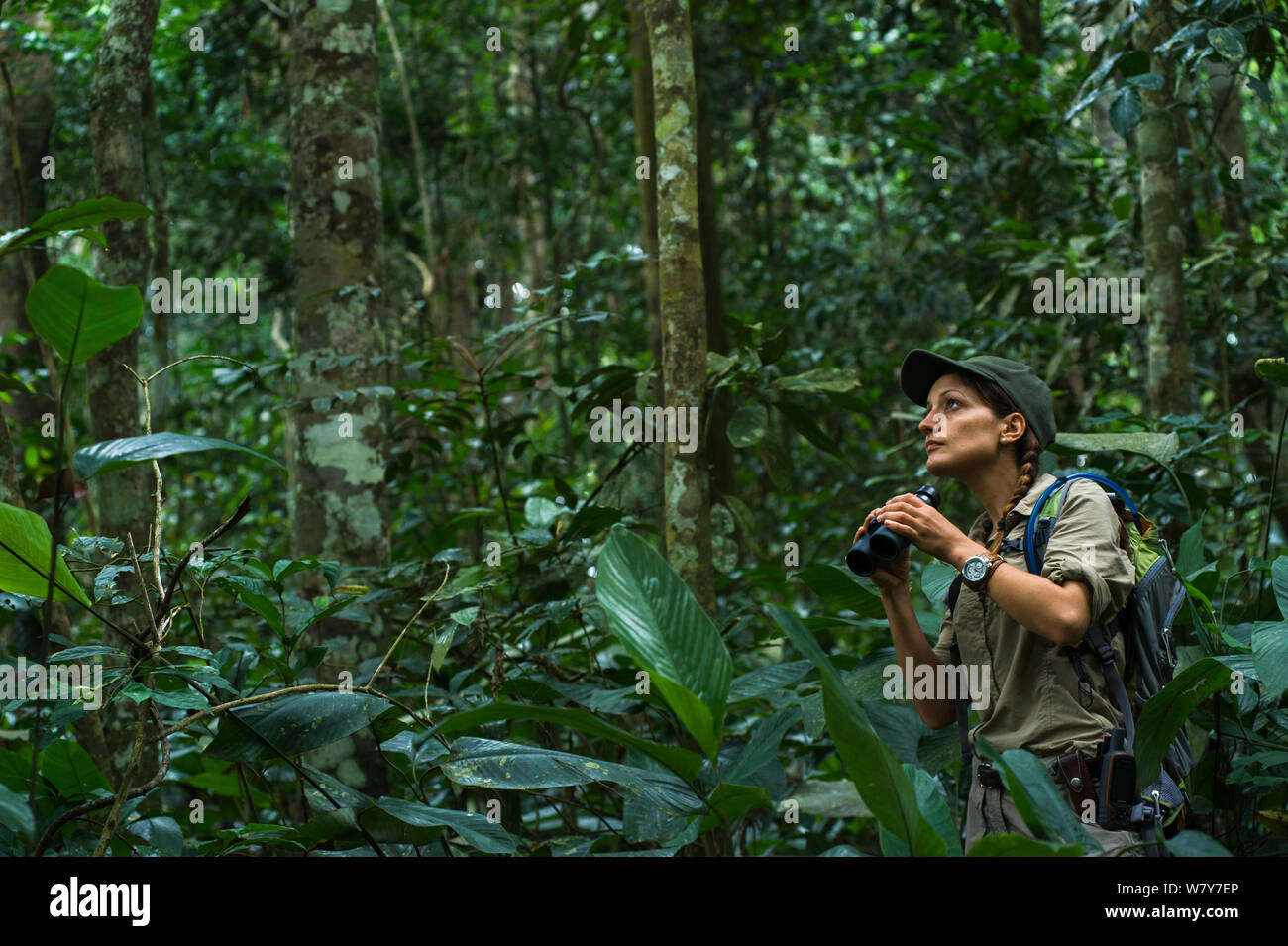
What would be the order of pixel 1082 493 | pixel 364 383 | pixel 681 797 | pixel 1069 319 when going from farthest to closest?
pixel 1069 319
pixel 364 383
pixel 1082 493
pixel 681 797

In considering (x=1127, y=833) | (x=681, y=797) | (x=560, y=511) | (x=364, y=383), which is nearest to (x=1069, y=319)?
(x=560, y=511)

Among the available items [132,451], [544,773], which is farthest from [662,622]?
[132,451]

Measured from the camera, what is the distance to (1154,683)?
1.68 metres

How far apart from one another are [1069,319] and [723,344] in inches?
58.5

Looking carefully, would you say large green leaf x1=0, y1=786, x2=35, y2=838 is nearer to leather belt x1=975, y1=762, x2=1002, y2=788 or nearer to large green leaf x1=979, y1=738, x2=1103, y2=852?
large green leaf x1=979, y1=738, x2=1103, y2=852

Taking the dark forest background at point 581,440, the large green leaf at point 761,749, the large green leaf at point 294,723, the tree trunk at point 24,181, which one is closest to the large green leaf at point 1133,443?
the dark forest background at point 581,440

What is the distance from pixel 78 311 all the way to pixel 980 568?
1.29 meters

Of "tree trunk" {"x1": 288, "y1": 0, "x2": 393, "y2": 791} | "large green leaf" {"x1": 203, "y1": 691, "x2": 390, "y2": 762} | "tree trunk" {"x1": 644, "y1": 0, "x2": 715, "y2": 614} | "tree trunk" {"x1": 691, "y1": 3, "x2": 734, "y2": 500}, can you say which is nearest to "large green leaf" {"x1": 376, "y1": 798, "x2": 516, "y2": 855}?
"large green leaf" {"x1": 203, "y1": 691, "x2": 390, "y2": 762}

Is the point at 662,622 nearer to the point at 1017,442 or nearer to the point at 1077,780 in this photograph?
the point at 1077,780

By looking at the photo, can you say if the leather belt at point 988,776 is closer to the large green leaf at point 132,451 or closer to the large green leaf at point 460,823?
the large green leaf at point 460,823

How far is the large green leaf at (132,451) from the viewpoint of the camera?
1232 mm

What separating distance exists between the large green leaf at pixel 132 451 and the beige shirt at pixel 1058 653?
1.15m

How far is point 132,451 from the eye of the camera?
4.13 feet
